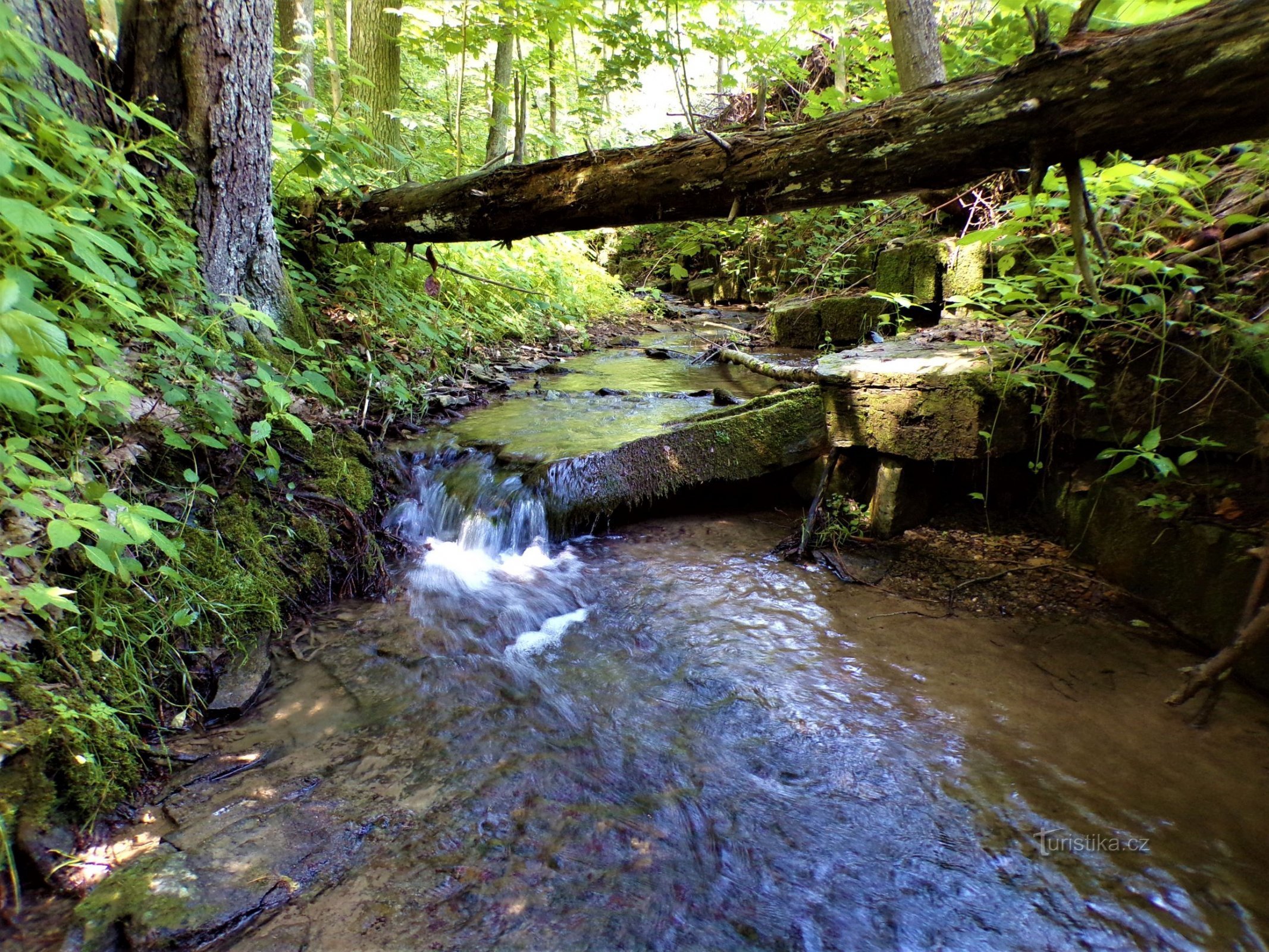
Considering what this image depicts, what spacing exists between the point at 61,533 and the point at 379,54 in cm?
843

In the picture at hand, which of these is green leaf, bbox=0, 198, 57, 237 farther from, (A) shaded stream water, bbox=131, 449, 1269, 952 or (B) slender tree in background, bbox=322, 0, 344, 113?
(B) slender tree in background, bbox=322, 0, 344, 113

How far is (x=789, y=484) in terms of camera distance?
4707 mm

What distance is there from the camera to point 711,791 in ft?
7.41

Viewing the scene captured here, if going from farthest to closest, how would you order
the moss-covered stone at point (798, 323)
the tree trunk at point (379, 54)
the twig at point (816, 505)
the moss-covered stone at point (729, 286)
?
the moss-covered stone at point (729, 286) → the moss-covered stone at point (798, 323) → the tree trunk at point (379, 54) → the twig at point (816, 505)

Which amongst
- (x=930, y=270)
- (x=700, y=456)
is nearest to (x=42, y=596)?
(x=700, y=456)

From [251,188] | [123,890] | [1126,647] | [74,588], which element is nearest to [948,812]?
[1126,647]

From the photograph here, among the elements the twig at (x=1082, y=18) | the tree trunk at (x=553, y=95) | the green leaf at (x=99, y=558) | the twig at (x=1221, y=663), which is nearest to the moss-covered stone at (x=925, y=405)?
the twig at (x=1221, y=663)

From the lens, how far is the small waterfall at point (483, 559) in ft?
11.0

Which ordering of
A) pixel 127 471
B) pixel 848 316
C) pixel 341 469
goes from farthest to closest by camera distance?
pixel 848 316
pixel 341 469
pixel 127 471

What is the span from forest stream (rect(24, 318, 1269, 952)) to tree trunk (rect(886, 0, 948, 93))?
5.29 m

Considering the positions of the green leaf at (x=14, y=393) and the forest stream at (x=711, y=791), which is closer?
the green leaf at (x=14, y=393)

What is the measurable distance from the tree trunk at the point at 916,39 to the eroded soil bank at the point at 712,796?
5.40 m

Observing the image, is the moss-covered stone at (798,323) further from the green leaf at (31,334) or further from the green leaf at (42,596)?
the green leaf at (42,596)

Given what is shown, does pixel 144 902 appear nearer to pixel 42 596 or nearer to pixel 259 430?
pixel 42 596
